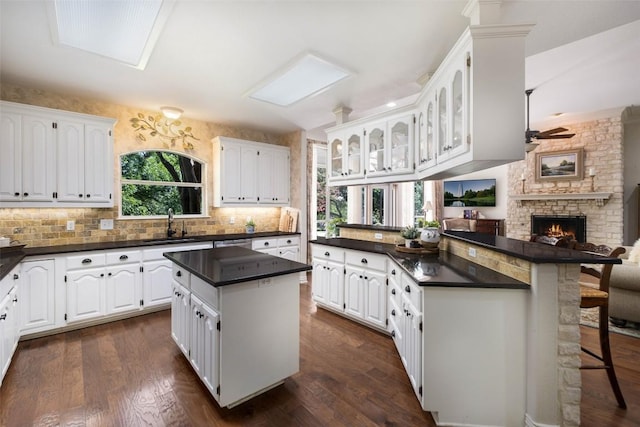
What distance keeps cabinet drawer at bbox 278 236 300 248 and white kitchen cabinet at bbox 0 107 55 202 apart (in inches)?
115

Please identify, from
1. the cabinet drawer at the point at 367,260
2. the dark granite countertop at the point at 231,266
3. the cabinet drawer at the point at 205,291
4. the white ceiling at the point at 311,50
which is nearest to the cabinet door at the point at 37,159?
the white ceiling at the point at 311,50

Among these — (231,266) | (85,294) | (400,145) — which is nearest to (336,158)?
(400,145)

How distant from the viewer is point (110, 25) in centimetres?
215

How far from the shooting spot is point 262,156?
16.2 feet

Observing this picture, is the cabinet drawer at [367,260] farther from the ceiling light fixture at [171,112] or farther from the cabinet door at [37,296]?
the cabinet door at [37,296]

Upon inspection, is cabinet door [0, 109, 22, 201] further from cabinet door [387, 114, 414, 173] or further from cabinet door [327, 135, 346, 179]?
cabinet door [387, 114, 414, 173]

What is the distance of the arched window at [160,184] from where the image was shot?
4.01 meters

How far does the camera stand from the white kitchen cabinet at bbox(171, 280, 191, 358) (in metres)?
2.31

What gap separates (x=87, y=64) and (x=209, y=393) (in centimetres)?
315

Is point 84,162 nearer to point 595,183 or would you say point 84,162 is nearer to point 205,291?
point 205,291

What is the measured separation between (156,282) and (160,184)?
4.95 feet

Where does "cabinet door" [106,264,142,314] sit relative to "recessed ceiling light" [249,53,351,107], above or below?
below

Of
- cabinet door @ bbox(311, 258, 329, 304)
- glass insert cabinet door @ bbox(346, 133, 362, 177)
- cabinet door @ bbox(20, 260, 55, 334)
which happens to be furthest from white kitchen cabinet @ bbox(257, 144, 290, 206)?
cabinet door @ bbox(20, 260, 55, 334)

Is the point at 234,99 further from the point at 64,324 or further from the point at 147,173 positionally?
the point at 64,324
